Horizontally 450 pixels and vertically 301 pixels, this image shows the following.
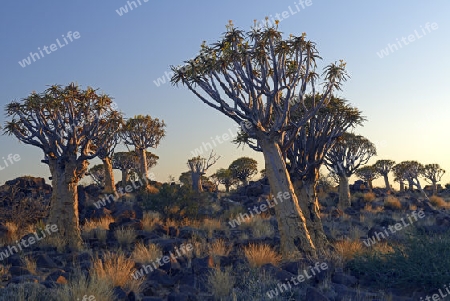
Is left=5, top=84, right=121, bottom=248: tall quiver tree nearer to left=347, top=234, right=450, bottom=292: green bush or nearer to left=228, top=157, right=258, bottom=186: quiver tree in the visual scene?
left=347, top=234, right=450, bottom=292: green bush

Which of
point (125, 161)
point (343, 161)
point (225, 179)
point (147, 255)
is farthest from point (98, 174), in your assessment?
point (147, 255)

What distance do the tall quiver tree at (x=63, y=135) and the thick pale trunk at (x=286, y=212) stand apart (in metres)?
5.50

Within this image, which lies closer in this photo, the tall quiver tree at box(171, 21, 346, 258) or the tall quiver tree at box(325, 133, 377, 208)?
the tall quiver tree at box(171, 21, 346, 258)

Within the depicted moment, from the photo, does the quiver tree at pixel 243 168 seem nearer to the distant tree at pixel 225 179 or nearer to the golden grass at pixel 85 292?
the distant tree at pixel 225 179

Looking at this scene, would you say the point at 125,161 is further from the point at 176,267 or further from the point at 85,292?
the point at 85,292

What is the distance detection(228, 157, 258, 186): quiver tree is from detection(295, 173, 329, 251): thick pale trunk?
98.7 ft

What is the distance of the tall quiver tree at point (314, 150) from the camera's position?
13008 millimetres

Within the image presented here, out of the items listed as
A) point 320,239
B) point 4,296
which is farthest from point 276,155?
point 4,296

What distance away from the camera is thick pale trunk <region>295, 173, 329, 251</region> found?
12.6 meters

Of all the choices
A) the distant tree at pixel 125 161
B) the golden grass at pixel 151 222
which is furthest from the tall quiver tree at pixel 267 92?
the distant tree at pixel 125 161

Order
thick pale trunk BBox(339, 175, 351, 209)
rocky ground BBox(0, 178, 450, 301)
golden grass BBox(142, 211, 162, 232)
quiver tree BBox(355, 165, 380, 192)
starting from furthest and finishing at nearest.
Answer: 1. quiver tree BBox(355, 165, 380, 192)
2. thick pale trunk BBox(339, 175, 351, 209)
3. golden grass BBox(142, 211, 162, 232)
4. rocky ground BBox(0, 178, 450, 301)

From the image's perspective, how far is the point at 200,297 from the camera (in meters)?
7.23

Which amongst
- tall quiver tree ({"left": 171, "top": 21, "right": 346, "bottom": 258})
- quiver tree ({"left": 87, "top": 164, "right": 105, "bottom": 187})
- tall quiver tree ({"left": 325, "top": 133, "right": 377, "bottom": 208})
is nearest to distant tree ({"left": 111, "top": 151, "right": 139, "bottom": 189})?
quiver tree ({"left": 87, "top": 164, "right": 105, "bottom": 187})

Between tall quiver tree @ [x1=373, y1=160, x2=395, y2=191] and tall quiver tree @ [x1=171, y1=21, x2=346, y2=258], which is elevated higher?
tall quiver tree @ [x1=171, y1=21, x2=346, y2=258]
